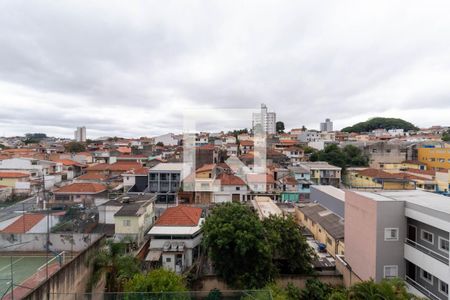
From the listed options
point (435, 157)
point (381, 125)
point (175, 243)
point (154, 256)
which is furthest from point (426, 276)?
point (381, 125)

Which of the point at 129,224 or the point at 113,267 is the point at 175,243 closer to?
the point at 113,267

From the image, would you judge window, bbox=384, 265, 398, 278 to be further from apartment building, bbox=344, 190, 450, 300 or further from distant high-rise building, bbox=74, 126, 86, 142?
distant high-rise building, bbox=74, 126, 86, 142

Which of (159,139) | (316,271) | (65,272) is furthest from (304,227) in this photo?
(159,139)

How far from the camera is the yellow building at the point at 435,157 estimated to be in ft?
84.6

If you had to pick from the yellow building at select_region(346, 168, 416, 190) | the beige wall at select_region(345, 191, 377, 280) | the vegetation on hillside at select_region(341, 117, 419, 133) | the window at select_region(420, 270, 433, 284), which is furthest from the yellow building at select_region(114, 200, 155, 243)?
the vegetation on hillside at select_region(341, 117, 419, 133)

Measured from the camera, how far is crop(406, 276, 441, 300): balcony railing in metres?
6.91

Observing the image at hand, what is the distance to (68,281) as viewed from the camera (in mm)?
6273

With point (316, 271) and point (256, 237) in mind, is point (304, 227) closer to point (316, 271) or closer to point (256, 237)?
point (316, 271)

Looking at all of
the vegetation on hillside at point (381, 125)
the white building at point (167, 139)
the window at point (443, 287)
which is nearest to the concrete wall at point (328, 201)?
the window at point (443, 287)

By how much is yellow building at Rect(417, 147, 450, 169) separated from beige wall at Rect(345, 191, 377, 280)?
80.2 feet

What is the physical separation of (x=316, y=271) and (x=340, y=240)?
5.90 ft

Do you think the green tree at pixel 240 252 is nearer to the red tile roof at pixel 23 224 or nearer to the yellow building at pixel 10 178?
the red tile roof at pixel 23 224

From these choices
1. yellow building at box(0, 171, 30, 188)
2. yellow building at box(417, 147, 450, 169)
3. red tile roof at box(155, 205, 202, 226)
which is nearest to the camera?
red tile roof at box(155, 205, 202, 226)

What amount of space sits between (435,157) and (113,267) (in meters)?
33.0
